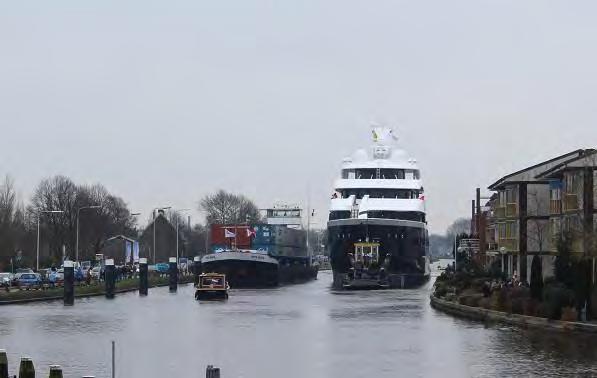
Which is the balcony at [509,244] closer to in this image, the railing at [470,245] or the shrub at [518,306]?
Answer: the railing at [470,245]

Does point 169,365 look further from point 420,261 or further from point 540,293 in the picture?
point 420,261

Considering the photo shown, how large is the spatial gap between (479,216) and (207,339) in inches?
2550

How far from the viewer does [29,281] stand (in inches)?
3536

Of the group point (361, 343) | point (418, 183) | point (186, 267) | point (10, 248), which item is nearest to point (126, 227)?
point (186, 267)

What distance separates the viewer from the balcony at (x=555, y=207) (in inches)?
2945

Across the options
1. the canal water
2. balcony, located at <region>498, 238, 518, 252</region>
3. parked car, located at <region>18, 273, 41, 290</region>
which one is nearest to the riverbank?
parked car, located at <region>18, 273, 41, 290</region>

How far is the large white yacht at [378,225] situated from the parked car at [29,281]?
1066 inches

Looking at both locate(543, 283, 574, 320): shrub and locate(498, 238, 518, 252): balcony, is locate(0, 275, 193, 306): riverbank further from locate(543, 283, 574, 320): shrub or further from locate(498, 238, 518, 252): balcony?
locate(543, 283, 574, 320): shrub

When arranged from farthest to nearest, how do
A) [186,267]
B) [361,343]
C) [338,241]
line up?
[186,267] < [338,241] < [361,343]

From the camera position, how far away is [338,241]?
106000 millimetres

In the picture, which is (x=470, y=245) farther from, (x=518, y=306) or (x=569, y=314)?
(x=569, y=314)

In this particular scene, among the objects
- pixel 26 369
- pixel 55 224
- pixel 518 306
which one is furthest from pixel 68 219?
pixel 26 369

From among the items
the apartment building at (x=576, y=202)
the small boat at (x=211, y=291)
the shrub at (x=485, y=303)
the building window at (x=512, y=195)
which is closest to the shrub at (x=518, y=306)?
the apartment building at (x=576, y=202)

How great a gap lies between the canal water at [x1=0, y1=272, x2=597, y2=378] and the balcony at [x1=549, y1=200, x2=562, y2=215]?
10564 millimetres
